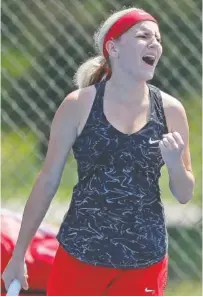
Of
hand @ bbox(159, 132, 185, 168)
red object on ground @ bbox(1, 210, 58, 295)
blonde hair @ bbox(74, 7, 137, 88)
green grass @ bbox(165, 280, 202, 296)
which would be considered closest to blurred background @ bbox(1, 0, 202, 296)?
green grass @ bbox(165, 280, 202, 296)

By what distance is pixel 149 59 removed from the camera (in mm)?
3631

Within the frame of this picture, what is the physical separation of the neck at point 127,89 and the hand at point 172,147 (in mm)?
239

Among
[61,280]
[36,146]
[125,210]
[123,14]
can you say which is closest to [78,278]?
[61,280]

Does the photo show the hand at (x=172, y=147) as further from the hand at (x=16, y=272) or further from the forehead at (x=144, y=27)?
the hand at (x=16, y=272)

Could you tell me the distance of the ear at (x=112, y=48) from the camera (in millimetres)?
3697

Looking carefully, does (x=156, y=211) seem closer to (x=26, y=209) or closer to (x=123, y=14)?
(x=26, y=209)

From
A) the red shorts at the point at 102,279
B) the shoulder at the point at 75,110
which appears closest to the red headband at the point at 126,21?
the shoulder at the point at 75,110

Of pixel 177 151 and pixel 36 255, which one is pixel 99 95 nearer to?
pixel 177 151

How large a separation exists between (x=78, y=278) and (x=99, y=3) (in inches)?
99.0

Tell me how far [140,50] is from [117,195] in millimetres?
527

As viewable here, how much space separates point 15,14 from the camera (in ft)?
19.2

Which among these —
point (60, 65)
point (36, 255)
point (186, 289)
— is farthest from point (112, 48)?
point (186, 289)

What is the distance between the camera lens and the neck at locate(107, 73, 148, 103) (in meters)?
3.63

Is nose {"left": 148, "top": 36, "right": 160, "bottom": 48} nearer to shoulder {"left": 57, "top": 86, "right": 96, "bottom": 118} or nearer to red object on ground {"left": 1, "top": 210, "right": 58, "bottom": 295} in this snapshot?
shoulder {"left": 57, "top": 86, "right": 96, "bottom": 118}
